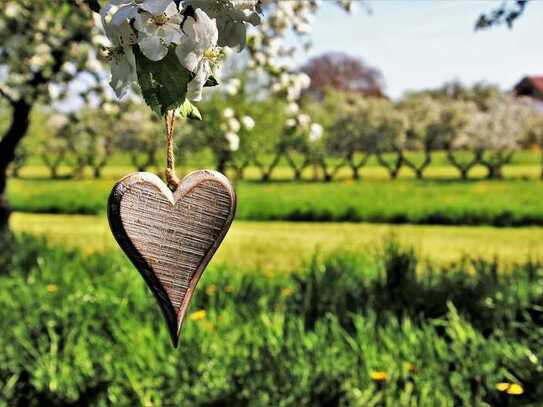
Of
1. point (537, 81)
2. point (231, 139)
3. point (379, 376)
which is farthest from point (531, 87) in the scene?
point (379, 376)

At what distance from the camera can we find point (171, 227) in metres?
1.07

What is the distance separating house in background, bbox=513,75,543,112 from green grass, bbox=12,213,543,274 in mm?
52262

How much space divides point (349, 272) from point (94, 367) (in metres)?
2.45

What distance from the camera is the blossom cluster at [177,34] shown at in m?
0.88

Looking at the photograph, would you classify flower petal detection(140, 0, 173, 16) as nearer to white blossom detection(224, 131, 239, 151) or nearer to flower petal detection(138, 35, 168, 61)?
flower petal detection(138, 35, 168, 61)

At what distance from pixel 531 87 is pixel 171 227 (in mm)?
67467

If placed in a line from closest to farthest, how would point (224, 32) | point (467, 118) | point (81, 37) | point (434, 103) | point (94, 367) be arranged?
1. point (224, 32)
2. point (94, 367)
3. point (81, 37)
4. point (467, 118)
5. point (434, 103)

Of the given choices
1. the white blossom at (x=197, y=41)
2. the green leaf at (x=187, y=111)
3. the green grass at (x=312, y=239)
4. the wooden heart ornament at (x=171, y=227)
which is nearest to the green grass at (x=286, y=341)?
the wooden heart ornament at (x=171, y=227)

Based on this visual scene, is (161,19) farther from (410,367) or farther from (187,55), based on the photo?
(410,367)

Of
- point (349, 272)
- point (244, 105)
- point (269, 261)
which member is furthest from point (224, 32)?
point (244, 105)

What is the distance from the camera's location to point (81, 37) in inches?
273

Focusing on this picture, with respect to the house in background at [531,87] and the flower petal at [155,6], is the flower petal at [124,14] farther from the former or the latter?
the house in background at [531,87]

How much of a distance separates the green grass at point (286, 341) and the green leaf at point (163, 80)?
3.07m

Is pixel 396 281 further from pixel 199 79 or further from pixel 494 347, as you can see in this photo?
pixel 199 79
